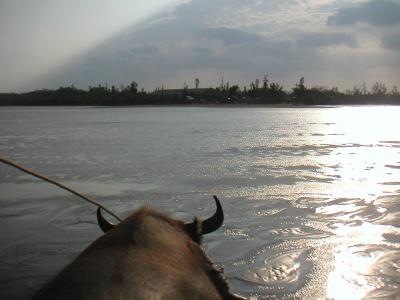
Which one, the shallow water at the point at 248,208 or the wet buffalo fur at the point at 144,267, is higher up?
the wet buffalo fur at the point at 144,267

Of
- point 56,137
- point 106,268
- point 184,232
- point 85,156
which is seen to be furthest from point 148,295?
point 56,137

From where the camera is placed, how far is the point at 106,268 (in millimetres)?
2324

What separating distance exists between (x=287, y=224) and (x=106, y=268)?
4.43 metres

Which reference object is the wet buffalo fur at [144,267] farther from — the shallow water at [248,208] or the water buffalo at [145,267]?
the shallow water at [248,208]

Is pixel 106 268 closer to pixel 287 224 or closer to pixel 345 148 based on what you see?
pixel 287 224

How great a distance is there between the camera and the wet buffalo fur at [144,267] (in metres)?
2.16

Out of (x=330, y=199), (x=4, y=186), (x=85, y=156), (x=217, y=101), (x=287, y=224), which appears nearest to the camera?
(x=287, y=224)

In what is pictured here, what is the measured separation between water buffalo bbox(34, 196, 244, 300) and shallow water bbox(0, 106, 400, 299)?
1345 mm

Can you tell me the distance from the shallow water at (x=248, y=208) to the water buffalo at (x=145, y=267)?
1.35 metres

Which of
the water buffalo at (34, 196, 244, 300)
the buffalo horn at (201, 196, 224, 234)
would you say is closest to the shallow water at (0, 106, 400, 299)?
the buffalo horn at (201, 196, 224, 234)

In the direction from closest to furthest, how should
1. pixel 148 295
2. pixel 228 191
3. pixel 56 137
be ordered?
pixel 148 295 → pixel 228 191 → pixel 56 137

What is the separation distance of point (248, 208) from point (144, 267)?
5.04 meters

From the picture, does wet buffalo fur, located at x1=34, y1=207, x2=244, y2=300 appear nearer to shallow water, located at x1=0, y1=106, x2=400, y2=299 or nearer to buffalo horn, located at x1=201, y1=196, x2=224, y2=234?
buffalo horn, located at x1=201, y1=196, x2=224, y2=234

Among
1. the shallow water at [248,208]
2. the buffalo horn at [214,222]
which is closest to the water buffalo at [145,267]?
the buffalo horn at [214,222]
